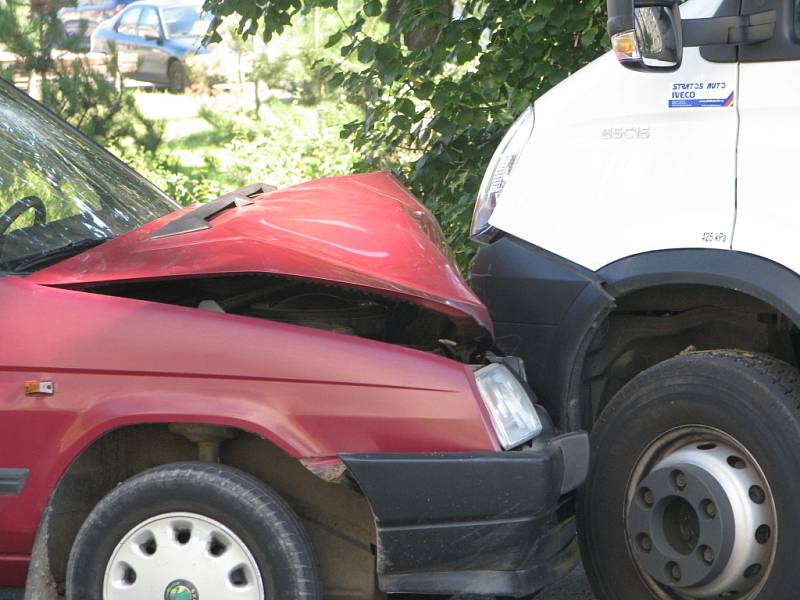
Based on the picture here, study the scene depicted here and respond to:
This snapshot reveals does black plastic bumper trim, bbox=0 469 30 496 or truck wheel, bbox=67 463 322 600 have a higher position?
black plastic bumper trim, bbox=0 469 30 496

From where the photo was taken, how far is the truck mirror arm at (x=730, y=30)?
3668mm

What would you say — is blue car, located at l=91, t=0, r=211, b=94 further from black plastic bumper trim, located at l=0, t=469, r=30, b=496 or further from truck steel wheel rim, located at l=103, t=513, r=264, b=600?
truck steel wheel rim, located at l=103, t=513, r=264, b=600

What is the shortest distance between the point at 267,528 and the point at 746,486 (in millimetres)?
1322

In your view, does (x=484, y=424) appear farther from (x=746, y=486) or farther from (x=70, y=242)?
(x=70, y=242)

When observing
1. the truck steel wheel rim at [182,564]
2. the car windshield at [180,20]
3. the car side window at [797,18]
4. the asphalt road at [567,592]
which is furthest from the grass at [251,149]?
the truck steel wheel rim at [182,564]

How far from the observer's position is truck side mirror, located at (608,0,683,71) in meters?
3.65

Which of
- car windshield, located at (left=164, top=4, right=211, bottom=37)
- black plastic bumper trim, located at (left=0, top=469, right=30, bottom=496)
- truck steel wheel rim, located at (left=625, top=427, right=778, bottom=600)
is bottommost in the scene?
car windshield, located at (left=164, top=4, right=211, bottom=37)

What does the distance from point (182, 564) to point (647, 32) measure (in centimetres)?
195

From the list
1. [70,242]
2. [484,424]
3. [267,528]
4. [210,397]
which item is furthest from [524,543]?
[70,242]

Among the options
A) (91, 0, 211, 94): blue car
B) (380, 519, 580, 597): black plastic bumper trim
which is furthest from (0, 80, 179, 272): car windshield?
(91, 0, 211, 94): blue car

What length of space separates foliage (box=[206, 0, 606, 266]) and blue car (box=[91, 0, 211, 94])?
13.8m

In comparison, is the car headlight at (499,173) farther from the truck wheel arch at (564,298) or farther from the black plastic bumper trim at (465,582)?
the black plastic bumper trim at (465,582)

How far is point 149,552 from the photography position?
3.33 meters

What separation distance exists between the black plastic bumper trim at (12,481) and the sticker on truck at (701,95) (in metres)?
2.11
